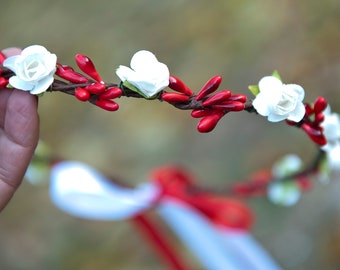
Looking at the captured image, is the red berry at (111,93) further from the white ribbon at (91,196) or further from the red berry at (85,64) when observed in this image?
the white ribbon at (91,196)

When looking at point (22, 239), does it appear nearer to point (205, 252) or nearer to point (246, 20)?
point (205, 252)

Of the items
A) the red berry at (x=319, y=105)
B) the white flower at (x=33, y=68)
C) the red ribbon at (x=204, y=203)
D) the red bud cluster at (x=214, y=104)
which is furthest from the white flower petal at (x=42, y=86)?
the red ribbon at (x=204, y=203)

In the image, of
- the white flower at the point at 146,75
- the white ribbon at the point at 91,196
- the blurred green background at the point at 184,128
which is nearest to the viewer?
the white flower at the point at 146,75

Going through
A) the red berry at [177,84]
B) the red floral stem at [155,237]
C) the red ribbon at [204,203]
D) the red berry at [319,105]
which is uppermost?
the red berry at [319,105]

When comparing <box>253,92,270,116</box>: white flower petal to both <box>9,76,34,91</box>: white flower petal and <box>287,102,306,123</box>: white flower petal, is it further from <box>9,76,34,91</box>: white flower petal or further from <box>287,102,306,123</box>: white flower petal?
<box>9,76,34,91</box>: white flower petal

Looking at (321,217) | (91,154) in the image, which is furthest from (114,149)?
(321,217)
